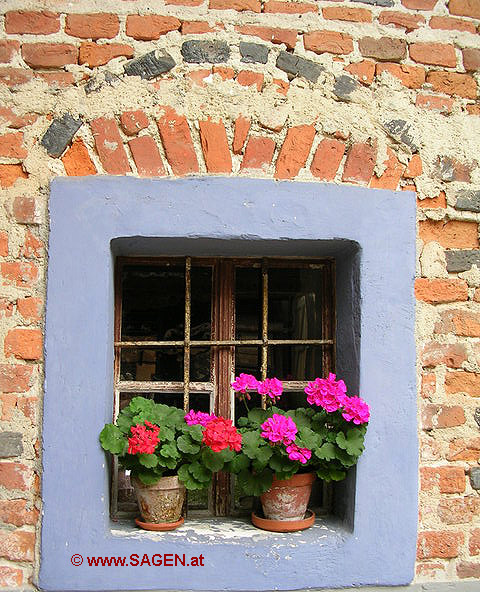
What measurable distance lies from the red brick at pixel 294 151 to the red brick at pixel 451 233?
20.8 inches

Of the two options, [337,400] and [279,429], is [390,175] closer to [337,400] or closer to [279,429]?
[337,400]

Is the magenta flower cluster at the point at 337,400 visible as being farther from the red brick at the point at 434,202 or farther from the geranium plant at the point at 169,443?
the red brick at the point at 434,202

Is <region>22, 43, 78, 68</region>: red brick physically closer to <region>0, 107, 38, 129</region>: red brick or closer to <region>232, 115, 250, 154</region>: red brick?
<region>0, 107, 38, 129</region>: red brick

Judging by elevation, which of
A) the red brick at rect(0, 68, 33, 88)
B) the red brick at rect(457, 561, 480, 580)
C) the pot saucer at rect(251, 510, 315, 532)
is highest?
the red brick at rect(0, 68, 33, 88)

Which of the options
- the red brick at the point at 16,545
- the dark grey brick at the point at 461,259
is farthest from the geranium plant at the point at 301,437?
the red brick at the point at 16,545

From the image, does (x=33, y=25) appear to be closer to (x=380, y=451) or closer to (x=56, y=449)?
(x=56, y=449)

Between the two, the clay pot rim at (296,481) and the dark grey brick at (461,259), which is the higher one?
the dark grey brick at (461,259)

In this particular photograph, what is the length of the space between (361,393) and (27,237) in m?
1.35

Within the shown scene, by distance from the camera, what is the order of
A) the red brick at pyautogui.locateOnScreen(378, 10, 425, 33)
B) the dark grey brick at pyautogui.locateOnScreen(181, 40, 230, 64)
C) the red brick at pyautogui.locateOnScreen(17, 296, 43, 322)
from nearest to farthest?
1. the red brick at pyautogui.locateOnScreen(17, 296, 43, 322)
2. the dark grey brick at pyautogui.locateOnScreen(181, 40, 230, 64)
3. the red brick at pyautogui.locateOnScreen(378, 10, 425, 33)

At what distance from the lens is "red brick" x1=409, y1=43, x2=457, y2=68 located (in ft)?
8.39

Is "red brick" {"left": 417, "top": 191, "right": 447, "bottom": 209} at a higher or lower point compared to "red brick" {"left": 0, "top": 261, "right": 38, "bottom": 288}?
higher

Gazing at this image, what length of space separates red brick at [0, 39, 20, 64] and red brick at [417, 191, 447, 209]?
1.63m

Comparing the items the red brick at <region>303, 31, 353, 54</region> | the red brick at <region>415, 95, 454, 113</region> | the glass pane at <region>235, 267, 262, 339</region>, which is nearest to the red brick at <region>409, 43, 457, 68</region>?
the red brick at <region>415, 95, 454, 113</region>

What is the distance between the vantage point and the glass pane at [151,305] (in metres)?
2.63
